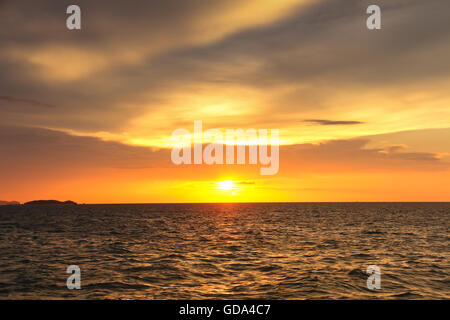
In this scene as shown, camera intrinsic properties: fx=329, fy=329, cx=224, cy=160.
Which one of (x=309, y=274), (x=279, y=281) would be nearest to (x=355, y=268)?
(x=309, y=274)

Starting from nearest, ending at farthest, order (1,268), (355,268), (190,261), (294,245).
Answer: (355,268)
(1,268)
(190,261)
(294,245)

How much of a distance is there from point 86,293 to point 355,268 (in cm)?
1747

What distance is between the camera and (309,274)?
21.1 meters

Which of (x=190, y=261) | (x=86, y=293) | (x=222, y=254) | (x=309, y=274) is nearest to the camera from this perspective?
(x=86, y=293)

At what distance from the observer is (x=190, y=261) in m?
26.6

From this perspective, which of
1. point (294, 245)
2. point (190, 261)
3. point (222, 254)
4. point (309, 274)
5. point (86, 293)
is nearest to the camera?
point (86, 293)

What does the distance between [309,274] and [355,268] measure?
4254 mm

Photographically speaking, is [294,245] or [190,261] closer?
[190,261]

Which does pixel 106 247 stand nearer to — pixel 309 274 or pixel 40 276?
pixel 40 276
